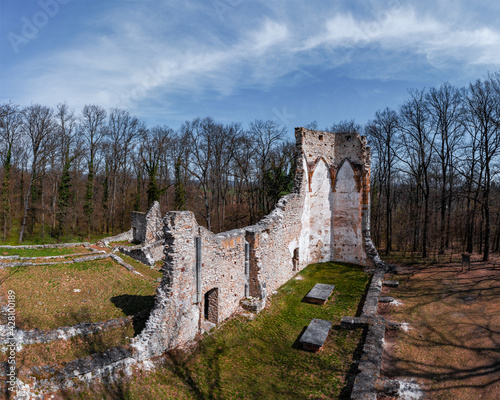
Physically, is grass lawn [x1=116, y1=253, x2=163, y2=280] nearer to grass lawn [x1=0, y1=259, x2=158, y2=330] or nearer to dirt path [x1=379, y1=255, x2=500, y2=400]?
grass lawn [x1=0, y1=259, x2=158, y2=330]

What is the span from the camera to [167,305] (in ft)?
27.7

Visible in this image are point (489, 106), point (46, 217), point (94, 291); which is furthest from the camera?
point (46, 217)

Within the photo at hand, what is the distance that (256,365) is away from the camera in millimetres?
8672

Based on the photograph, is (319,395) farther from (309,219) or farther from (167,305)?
(309,219)

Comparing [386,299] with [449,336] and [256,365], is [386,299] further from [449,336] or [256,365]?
[256,365]

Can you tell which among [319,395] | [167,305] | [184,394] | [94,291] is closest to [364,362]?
[319,395]

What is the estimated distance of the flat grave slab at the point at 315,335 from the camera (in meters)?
9.49

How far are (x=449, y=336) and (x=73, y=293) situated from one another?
13637 mm

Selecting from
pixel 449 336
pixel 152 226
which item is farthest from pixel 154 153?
pixel 449 336

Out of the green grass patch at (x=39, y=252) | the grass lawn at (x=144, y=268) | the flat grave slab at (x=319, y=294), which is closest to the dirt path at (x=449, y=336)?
the flat grave slab at (x=319, y=294)

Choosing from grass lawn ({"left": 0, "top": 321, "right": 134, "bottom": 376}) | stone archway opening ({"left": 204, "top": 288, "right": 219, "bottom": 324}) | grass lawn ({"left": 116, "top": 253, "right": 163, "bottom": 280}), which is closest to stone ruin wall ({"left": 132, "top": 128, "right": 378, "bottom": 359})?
stone archway opening ({"left": 204, "top": 288, "right": 219, "bottom": 324})

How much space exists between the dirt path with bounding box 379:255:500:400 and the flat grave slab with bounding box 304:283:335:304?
7.27 ft

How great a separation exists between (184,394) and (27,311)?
7.06m

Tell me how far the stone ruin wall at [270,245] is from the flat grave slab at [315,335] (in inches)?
92.0
